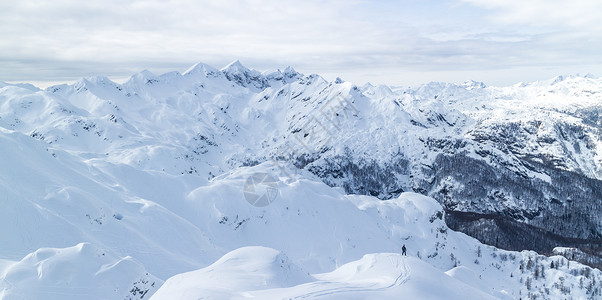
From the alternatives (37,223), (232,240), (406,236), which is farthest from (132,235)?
(406,236)

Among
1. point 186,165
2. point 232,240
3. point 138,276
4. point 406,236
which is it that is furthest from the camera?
Answer: point 186,165

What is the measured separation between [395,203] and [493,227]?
10644cm

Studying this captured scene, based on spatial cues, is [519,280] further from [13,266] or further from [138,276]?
[13,266]

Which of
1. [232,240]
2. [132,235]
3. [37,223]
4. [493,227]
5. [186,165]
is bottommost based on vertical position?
[493,227]

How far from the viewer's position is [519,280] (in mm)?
46812

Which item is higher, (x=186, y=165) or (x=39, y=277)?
(x=39, y=277)

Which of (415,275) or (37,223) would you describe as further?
(37,223)

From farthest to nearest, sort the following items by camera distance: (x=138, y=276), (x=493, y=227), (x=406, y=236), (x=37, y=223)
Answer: (x=493, y=227)
(x=406, y=236)
(x=37, y=223)
(x=138, y=276)
